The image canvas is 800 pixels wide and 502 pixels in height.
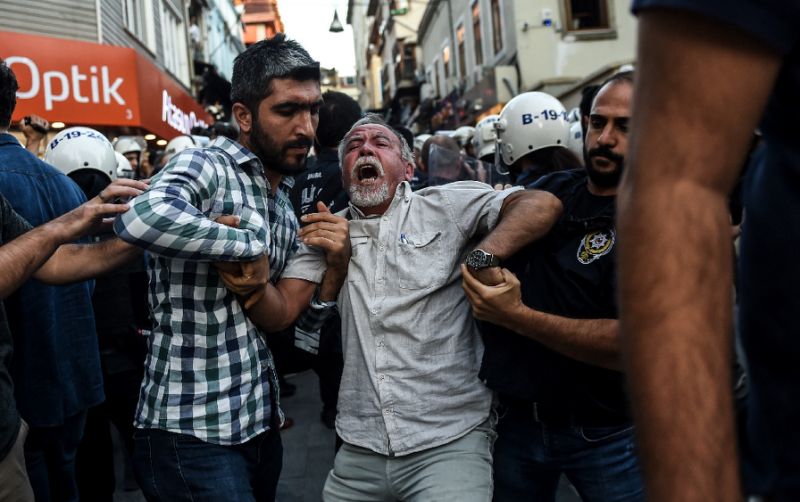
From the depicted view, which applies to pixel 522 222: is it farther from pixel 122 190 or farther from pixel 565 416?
pixel 122 190

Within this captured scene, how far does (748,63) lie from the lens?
72 centimetres

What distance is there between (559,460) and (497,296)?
26.4 inches

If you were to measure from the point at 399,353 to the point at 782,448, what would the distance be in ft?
5.58

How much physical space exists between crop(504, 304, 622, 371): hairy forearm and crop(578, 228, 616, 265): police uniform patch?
0.77 feet

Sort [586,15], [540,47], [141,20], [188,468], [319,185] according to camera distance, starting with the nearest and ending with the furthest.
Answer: [188,468] → [319,185] → [141,20] → [540,47] → [586,15]

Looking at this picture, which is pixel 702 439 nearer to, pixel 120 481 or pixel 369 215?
pixel 369 215

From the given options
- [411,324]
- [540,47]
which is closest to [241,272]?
[411,324]

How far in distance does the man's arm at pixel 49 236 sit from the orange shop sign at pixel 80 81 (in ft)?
28.3

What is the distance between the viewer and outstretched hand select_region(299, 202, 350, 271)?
238cm

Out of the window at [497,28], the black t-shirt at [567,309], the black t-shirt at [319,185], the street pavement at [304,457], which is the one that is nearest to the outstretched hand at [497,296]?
the black t-shirt at [567,309]

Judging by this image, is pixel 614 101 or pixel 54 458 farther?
pixel 54 458

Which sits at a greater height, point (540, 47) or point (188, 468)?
point (540, 47)

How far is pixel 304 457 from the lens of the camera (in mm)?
5062

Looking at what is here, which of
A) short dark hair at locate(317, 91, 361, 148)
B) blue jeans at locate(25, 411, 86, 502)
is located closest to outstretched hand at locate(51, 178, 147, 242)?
blue jeans at locate(25, 411, 86, 502)
